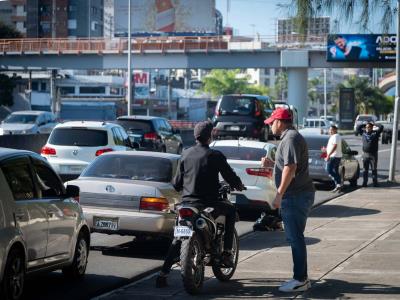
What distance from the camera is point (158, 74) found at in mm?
165625

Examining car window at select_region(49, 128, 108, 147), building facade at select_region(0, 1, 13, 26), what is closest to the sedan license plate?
car window at select_region(49, 128, 108, 147)

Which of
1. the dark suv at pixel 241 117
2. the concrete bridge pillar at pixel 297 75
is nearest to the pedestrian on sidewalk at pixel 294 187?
the dark suv at pixel 241 117

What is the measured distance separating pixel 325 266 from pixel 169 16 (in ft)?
277

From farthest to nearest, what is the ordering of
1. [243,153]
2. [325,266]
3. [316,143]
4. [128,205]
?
[316,143]
[243,153]
[128,205]
[325,266]

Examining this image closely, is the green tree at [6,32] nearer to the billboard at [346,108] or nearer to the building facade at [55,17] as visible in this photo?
the building facade at [55,17]

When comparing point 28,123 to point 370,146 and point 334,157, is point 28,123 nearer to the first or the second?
point 370,146

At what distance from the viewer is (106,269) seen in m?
12.4

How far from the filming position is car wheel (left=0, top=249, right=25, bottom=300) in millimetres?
9102

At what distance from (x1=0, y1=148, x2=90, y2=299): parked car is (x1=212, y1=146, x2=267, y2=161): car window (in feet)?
25.1

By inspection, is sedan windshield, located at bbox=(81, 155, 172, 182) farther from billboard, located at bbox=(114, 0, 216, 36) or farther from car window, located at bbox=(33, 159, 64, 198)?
billboard, located at bbox=(114, 0, 216, 36)

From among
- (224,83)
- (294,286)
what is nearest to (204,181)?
(294,286)

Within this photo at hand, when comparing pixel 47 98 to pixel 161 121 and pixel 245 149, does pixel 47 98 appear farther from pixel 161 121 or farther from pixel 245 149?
pixel 245 149

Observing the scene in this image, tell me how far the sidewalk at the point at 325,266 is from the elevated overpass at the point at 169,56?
52766 millimetres

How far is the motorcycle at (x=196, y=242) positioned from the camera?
10.1m
